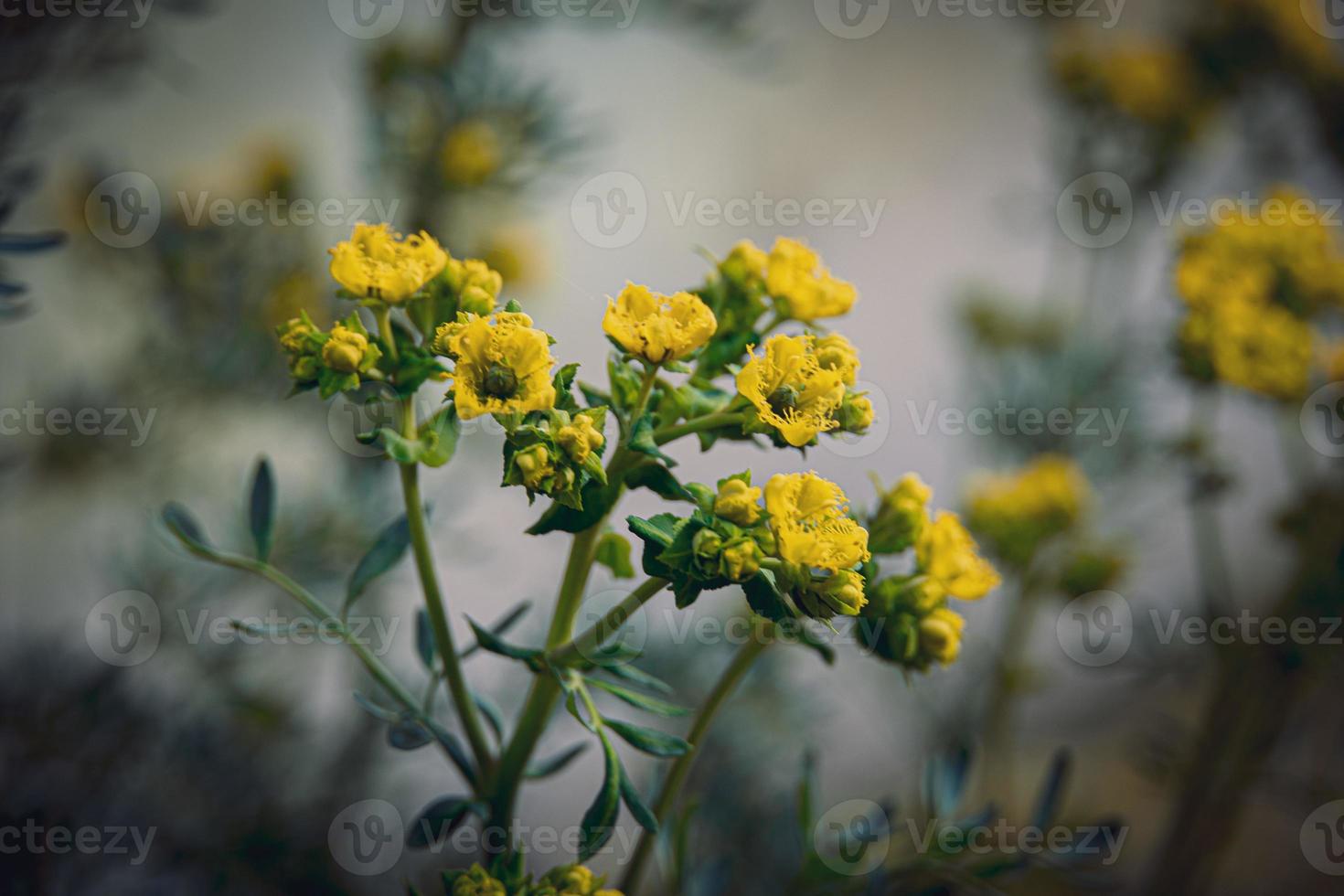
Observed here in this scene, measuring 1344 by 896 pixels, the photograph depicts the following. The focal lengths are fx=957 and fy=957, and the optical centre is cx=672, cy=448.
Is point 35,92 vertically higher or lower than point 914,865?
higher

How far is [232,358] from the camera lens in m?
1.28

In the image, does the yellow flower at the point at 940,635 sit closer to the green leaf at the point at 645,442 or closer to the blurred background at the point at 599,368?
the blurred background at the point at 599,368

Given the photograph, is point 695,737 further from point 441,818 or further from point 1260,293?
point 1260,293

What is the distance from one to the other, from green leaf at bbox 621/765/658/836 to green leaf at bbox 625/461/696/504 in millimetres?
178

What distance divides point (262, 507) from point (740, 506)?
0.38 meters

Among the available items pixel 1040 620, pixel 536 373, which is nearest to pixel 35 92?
pixel 536 373

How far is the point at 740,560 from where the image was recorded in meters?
0.54

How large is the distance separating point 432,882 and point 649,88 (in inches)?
63.2

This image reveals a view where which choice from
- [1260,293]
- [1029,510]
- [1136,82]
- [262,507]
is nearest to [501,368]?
[262,507]

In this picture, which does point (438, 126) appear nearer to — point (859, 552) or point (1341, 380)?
point (859, 552)

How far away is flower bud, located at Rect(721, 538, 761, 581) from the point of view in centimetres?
54

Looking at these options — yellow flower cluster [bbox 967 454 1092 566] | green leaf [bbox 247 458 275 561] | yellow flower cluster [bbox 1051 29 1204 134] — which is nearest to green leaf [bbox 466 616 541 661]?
green leaf [bbox 247 458 275 561]

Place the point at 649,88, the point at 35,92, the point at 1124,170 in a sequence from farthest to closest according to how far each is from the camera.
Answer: the point at 649,88
the point at 1124,170
the point at 35,92

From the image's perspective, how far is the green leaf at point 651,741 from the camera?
60 cm
